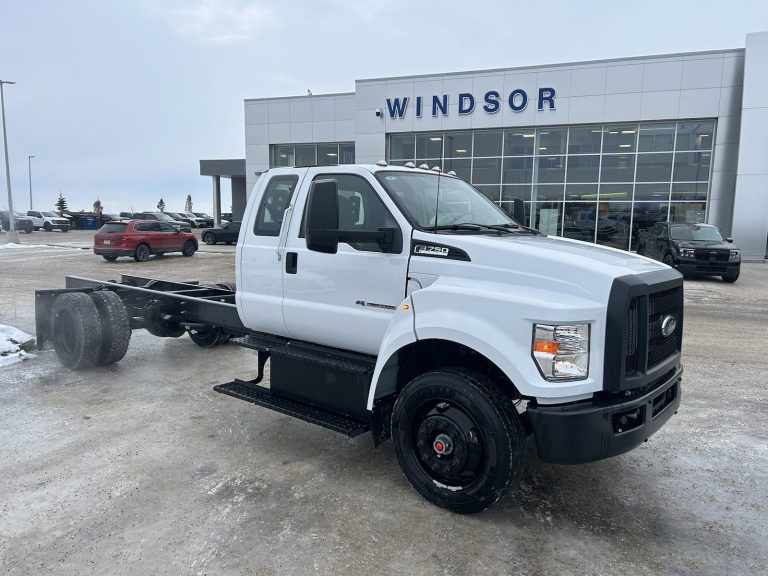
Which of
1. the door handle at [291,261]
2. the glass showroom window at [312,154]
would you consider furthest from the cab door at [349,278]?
the glass showroom window at [312,154]

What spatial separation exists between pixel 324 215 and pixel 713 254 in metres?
15.3

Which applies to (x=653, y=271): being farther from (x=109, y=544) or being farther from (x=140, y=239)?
(x=140, y=239)

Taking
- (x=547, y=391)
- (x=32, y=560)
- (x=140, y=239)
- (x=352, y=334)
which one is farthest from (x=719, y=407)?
(x=140, y=239)

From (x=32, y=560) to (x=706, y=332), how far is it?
976 cm

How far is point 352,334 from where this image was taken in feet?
13.6

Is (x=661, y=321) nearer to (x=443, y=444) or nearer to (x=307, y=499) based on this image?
(x=443, y=444)

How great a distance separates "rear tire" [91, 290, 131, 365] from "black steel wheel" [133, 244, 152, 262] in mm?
15716

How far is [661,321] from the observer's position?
3.48 metres

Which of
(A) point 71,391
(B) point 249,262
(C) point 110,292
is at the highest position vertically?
(B) point 249,262

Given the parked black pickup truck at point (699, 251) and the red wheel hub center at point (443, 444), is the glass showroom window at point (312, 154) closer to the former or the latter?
the parked black pickup truck at point (699, 251)

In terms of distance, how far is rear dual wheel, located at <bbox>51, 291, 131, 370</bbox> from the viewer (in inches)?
254

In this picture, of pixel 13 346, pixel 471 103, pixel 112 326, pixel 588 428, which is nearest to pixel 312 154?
pixel 471 103

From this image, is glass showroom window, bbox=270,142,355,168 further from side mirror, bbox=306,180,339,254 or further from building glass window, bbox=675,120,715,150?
side mirror, bbox=306,180,339,254

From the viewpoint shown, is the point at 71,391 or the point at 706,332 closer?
the point at 71,391
